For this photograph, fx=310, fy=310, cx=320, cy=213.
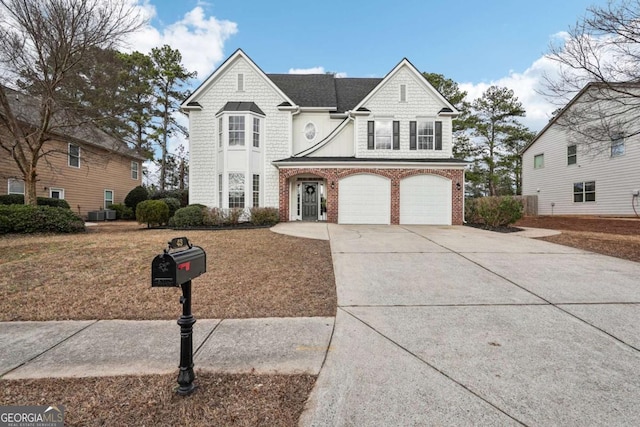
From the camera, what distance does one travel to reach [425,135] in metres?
16.5

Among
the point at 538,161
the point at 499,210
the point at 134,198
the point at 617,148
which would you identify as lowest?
the point at 499,210

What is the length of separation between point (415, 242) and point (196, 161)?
1240 cm

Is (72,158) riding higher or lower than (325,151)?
higher

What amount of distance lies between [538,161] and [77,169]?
3240 cm

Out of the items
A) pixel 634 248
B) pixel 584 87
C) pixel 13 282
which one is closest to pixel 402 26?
pixel 584 87

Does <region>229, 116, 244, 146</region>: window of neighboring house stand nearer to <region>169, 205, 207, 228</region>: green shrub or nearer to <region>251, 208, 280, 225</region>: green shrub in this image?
<region>251, 208, 280, 225</region>: green shrub

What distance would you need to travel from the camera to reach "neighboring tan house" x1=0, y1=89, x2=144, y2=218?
15.7 meters

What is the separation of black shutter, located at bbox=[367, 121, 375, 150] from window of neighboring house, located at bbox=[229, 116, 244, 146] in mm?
6587

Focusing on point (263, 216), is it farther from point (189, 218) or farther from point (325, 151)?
point (325, 151)

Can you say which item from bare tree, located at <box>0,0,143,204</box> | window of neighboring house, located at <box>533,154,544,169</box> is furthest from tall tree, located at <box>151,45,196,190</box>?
window of neighboring house, located at <box>533,154,544,169</box>

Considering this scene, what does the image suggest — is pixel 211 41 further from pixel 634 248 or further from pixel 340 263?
pixel 634 248

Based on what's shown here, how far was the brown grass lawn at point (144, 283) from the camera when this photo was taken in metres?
4.50

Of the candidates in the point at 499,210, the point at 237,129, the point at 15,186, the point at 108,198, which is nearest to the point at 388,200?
the point at 499,210

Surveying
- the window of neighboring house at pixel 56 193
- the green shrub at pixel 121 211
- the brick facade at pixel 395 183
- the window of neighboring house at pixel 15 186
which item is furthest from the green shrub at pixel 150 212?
the green shrub at pixel 121 211
